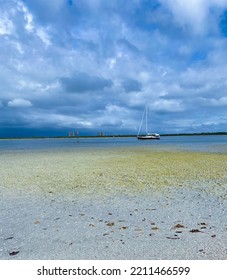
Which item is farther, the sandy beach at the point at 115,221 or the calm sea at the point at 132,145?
the calm sea at the point at 132,145

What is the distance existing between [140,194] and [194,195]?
2.30 meters

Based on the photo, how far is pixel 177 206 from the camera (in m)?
9.58

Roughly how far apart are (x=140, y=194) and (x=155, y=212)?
9.13 feet

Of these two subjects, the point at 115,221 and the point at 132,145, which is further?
the point at 132,145

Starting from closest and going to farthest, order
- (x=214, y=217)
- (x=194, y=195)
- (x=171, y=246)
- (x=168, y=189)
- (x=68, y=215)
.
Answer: (x=171, y=246) < (x=214, y=217) < (x=68, y=215) < (x=194, y=195) < (x=168, y=189)

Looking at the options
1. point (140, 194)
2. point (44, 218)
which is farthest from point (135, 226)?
point (140, 194)

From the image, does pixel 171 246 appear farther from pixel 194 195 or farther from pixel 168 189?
pixel 168 189

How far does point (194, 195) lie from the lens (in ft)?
37.1

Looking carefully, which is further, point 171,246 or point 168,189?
point 168,189

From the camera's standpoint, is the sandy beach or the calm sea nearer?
the sandy beach

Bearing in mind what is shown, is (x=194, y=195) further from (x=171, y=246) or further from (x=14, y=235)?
(x=14, y=235)
